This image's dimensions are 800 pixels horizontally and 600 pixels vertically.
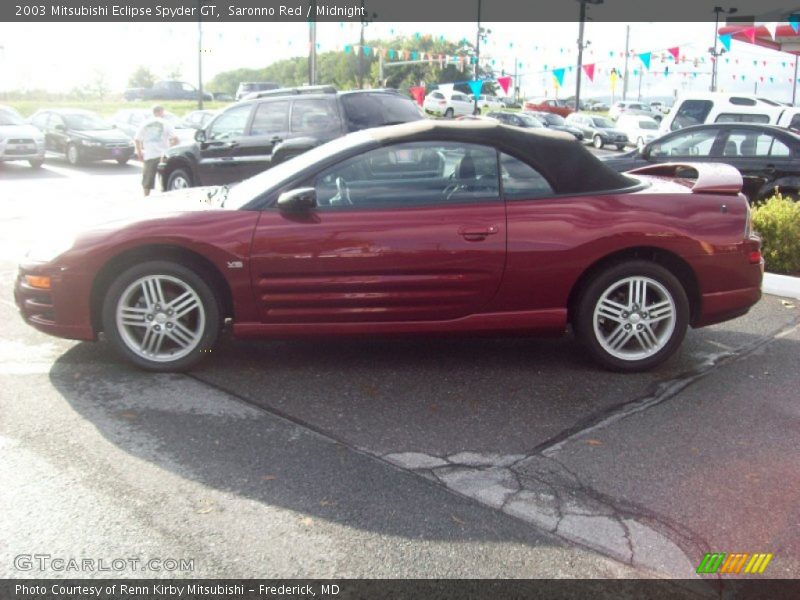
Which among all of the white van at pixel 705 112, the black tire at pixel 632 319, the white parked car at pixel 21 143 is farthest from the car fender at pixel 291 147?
the white parked car at pixel 21 143

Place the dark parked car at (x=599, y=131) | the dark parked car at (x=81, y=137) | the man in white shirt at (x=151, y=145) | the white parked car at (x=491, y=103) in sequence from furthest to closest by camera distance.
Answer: the white parked car at (x=491, y=103) → the dark parked car at (x=599, y=131) → the dark parked car at (x=81, y=137) → the man in white shirt at (x=151, y=145)

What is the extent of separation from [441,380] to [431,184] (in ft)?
3.93

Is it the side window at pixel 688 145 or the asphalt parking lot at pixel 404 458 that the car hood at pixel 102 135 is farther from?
the asphalt parking lot at pixel 404 458

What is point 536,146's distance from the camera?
5.22m

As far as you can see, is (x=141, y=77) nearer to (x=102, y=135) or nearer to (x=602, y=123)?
(x=602, y=123)

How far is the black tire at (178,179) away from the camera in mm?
13328

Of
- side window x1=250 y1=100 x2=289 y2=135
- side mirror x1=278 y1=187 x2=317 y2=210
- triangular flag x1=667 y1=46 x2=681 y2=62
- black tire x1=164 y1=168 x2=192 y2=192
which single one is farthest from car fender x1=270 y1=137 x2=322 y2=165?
triangular flag x1=667 y1=46 x2=681 y2=62

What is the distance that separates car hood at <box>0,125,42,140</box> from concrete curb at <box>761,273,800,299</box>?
18992 millimetres

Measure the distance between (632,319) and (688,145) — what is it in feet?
21.6

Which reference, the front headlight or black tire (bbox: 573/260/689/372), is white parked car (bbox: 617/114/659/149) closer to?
black tire (bbox: 573/260/689/372)

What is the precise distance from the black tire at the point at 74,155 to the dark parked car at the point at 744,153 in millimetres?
16608

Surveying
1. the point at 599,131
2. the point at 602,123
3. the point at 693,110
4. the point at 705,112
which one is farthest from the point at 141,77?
the point at 705,112

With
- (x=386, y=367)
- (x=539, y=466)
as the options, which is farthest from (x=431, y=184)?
(x=539, y=466)

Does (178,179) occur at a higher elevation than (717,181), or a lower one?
lower
